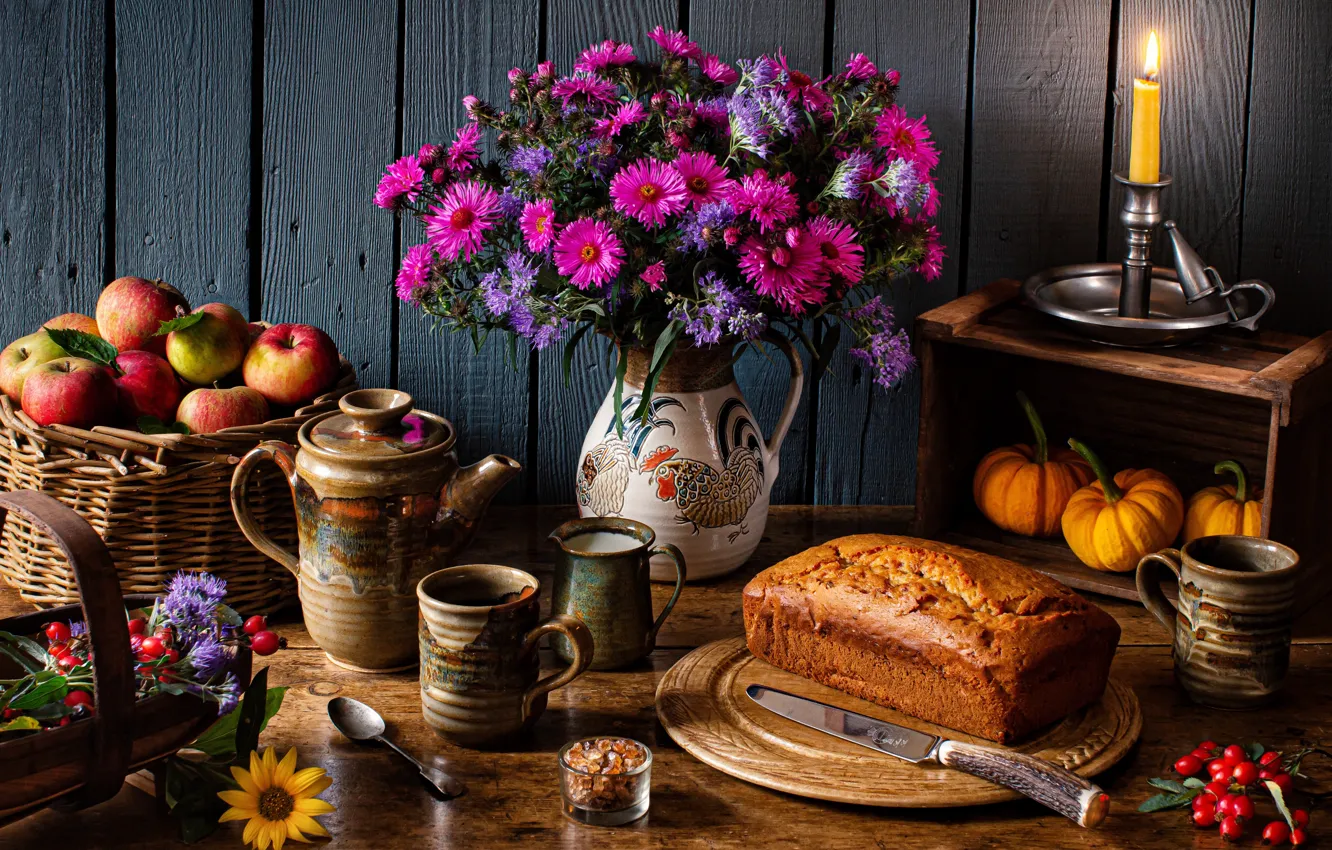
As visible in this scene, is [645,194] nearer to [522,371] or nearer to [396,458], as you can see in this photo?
[396,458]

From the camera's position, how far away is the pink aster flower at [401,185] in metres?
1.34

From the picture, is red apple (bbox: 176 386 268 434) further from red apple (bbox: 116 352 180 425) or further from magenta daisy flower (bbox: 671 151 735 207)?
magenta daisy flower (bbox: 671 151 735 207)

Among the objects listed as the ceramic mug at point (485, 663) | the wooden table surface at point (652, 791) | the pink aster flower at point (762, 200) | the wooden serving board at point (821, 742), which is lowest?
the wooden table surface at point (652, 791)

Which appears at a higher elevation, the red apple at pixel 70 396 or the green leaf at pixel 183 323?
the green leaf at pixel 183 323

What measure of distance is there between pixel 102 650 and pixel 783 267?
0.68m

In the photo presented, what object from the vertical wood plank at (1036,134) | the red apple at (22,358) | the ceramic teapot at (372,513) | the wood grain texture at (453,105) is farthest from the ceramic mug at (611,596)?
the vertical wood plank at (1036,134)

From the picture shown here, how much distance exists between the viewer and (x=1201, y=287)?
56.5 inches

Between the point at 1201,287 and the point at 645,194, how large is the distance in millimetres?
625

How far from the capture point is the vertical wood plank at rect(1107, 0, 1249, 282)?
5.22ft

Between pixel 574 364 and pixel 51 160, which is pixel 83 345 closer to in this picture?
pixel 51 160

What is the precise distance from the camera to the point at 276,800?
39.5 inches

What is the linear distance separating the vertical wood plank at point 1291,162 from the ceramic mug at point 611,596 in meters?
0.88

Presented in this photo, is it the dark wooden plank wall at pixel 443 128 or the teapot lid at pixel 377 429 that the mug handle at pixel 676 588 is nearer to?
the teapot lid at pixel 377 429

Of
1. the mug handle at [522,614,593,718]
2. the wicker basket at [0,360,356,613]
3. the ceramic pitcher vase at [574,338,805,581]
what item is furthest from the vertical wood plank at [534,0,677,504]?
the mug handle at [522,614,593,718]
